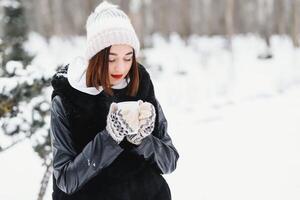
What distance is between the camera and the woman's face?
5.96 ft

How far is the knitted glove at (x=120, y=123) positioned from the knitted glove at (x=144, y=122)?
29 millimetres

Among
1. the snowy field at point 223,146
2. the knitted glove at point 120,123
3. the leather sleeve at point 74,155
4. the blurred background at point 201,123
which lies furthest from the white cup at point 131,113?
the snowy field at point 223,146

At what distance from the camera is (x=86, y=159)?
1.71m

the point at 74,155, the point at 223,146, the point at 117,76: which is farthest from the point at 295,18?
the point at 74,155

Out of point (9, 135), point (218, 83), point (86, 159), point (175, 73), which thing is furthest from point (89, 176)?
point (175, 73)

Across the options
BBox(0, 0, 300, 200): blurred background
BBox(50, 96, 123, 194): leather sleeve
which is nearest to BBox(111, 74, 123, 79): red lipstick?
BBox(50, 96, 123, 194): leather sleeve

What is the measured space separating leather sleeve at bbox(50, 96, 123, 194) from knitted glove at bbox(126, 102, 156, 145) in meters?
0.07

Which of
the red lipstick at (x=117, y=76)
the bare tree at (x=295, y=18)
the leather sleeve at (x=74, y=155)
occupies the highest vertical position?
the bare tree at (x=295, y=18)

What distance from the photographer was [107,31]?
1.81 m

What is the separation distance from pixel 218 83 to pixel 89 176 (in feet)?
40.7

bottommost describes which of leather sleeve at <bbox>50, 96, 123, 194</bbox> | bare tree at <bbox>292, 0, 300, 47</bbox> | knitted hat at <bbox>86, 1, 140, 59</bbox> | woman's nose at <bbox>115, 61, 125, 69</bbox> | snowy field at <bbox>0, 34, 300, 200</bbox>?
snowy field at <bbox>0, 34, 300, 200</bbox>

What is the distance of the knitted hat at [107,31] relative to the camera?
1.81 m

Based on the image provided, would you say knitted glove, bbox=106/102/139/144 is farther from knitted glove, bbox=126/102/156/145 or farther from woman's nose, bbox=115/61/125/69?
woman's nose, bbox=115/61/125/69

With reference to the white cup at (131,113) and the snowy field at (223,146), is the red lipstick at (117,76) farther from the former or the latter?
the snowy field at (223,146)
